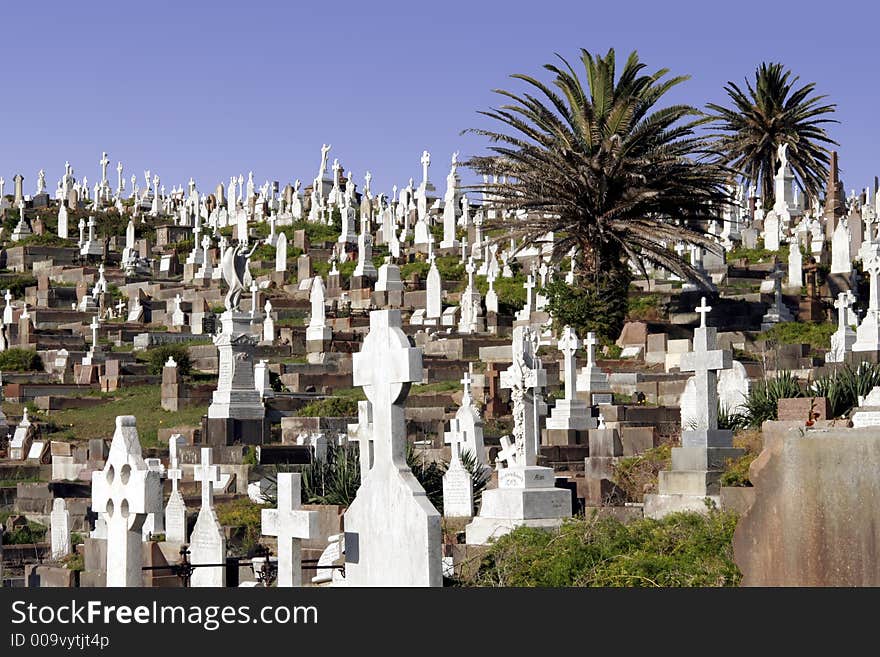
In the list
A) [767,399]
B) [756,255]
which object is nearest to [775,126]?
[756,255]

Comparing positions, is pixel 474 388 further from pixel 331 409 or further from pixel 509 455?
pixel 509 455

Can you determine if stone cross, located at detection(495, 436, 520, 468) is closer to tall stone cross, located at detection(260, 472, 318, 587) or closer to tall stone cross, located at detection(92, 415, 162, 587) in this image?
tall stone cross, located at detection(260, 472, 318, 587)

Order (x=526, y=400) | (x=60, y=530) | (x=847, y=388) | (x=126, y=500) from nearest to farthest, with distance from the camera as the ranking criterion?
(x=126, y=500) → (x=526, y=400) → (x=60, y=530) → (x=847, y=388)

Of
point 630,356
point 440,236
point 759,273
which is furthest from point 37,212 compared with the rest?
point 630,356

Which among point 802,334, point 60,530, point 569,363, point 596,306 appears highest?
point 596,306

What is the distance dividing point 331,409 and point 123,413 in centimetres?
439

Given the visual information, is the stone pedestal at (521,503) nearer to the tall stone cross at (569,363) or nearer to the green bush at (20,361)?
the tall stone cross at (569,363)

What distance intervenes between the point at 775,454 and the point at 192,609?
10.1ft

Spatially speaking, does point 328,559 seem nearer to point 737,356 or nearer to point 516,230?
point 737,356

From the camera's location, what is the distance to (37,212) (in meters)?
72.5

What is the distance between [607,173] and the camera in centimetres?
3625

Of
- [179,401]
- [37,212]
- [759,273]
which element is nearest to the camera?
[179,401]

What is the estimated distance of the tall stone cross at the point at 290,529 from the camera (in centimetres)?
1073

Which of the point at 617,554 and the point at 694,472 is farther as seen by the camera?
the point at 694,472
